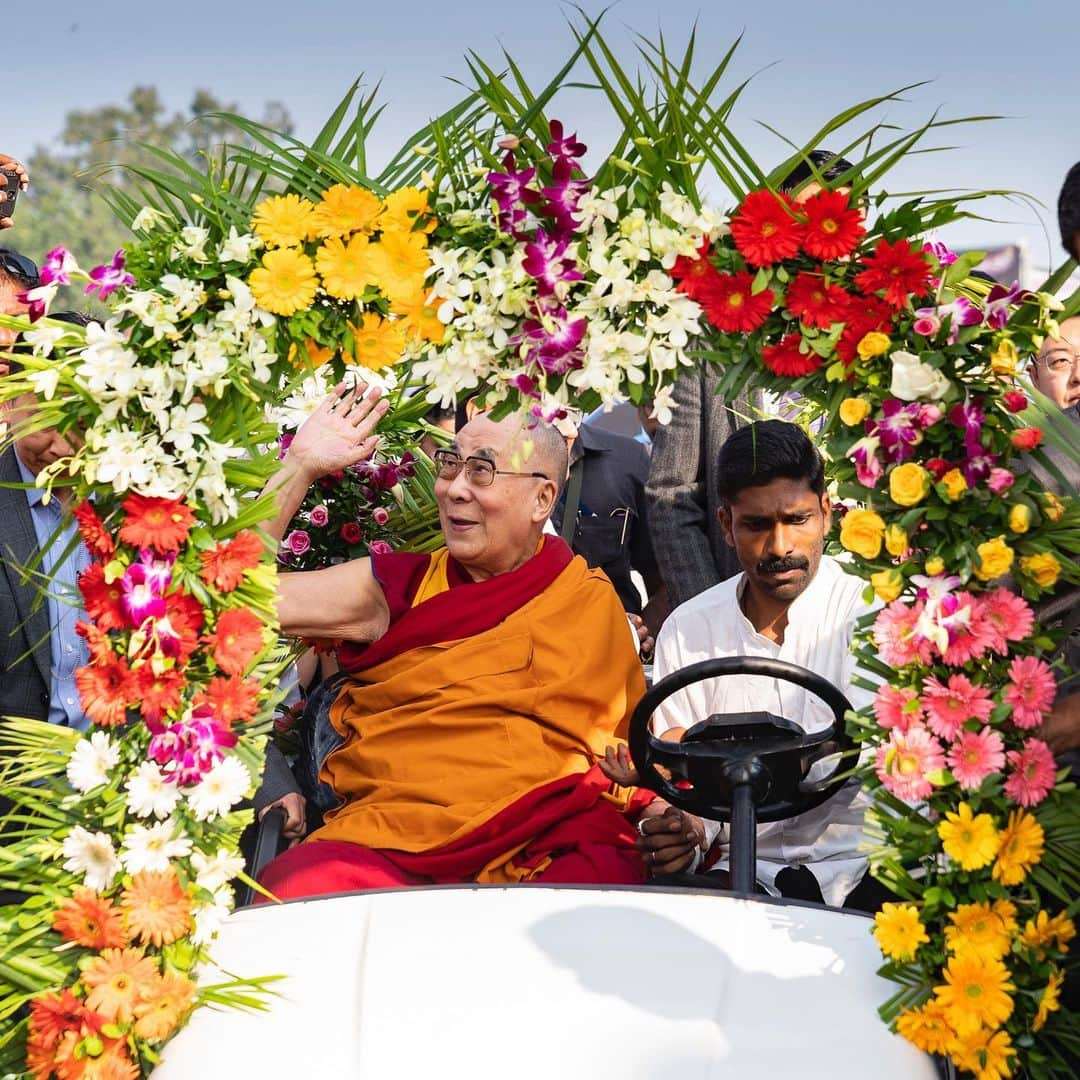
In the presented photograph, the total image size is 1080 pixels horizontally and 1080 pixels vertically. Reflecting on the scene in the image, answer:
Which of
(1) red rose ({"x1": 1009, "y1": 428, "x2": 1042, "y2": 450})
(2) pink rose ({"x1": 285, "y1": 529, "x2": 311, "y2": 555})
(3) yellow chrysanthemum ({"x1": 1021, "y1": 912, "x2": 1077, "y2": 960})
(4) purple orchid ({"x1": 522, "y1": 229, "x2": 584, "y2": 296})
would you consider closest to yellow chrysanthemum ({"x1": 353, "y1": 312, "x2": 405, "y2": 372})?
(4) purple orchid ({"x1": 522, "y1": 229, "x2": 584, "y2": 296})

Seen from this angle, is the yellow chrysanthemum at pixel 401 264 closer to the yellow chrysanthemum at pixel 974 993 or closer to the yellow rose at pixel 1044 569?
the yellow rose at pixel 1044 569

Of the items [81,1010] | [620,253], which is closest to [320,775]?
[81,1010]

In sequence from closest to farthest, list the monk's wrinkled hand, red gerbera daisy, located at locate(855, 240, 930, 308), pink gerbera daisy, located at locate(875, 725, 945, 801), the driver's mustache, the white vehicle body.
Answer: the white vehicle body → pink gerbera daisy, located at locate(875, 725, 945, 801) → red gerbera daisy, located at locate(855, 240, 930, 308) → the monk's wrinkled hand → the driver's mustache

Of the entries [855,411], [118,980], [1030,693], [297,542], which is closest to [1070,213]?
[855,411]

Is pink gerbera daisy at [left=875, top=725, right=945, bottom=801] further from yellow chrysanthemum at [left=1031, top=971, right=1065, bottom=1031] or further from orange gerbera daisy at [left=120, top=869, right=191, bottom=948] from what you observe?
orange gerbera daisy at [left=120, top=869, right=191, bottom=948]

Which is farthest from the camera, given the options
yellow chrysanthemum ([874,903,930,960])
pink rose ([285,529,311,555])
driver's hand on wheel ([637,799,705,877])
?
pink rose ([285,529,311,555])

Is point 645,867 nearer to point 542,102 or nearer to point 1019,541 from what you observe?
point 1019,541

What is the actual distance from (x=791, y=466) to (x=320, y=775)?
56.3 inches

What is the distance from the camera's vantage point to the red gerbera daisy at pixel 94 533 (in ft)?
9.39

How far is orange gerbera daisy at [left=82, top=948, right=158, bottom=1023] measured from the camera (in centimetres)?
259

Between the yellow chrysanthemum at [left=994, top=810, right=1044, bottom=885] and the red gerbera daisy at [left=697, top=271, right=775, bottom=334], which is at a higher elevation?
the red gerbera daisy at [left=697, top=271, right=775, bottom=334]

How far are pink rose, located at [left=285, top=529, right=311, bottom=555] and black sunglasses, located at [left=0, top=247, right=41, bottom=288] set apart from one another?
1.02 metres

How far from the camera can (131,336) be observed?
9.50 ft

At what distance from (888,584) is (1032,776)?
410mm
